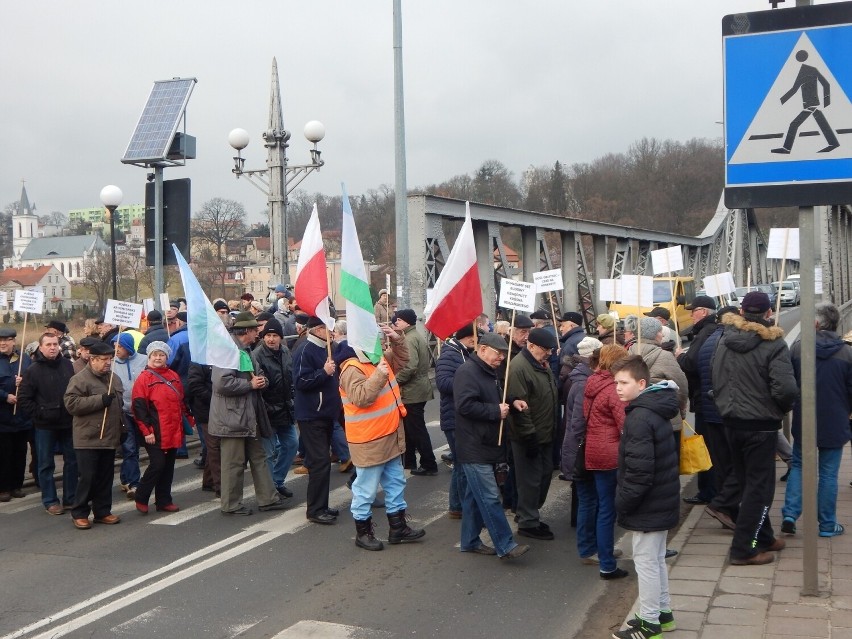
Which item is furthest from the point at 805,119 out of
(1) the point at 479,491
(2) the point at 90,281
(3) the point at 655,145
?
(3) the point at 655,145

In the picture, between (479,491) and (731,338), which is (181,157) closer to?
(479,491)

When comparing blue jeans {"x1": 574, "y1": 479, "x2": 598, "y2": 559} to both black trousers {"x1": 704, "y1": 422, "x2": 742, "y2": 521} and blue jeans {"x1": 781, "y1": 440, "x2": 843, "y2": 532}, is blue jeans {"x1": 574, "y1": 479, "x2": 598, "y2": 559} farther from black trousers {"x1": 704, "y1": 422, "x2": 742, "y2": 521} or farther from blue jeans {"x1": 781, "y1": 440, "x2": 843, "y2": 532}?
blue jeans {"x1": 781, "y1": 440, "x2": 843, "y2": 532}

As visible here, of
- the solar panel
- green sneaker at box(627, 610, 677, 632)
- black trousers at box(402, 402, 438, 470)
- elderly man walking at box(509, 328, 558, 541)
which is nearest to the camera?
green sneaker at box(627, 610, 677, 632)

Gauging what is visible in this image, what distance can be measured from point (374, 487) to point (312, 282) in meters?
1.76

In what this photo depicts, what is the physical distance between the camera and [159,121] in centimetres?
1405

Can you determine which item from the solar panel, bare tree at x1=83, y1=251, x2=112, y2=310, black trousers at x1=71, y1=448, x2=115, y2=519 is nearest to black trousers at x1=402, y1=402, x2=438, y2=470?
black trousers at x1=71, y1=448, x2=115, y2=519

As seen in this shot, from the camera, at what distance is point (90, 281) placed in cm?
4512

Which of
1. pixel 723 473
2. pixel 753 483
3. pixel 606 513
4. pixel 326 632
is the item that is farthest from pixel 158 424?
pixel 753 483

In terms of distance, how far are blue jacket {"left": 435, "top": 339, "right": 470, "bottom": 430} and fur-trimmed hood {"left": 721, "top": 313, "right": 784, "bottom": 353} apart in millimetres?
2837

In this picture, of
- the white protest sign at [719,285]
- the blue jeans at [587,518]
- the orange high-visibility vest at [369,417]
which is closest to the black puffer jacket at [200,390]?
the orange high-visibility vest at [369,417]

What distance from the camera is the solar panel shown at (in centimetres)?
1305

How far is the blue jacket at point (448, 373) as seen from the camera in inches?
335

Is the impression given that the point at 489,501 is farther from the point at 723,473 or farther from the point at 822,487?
the point at 822,487

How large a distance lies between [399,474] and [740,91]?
3.78 metres
